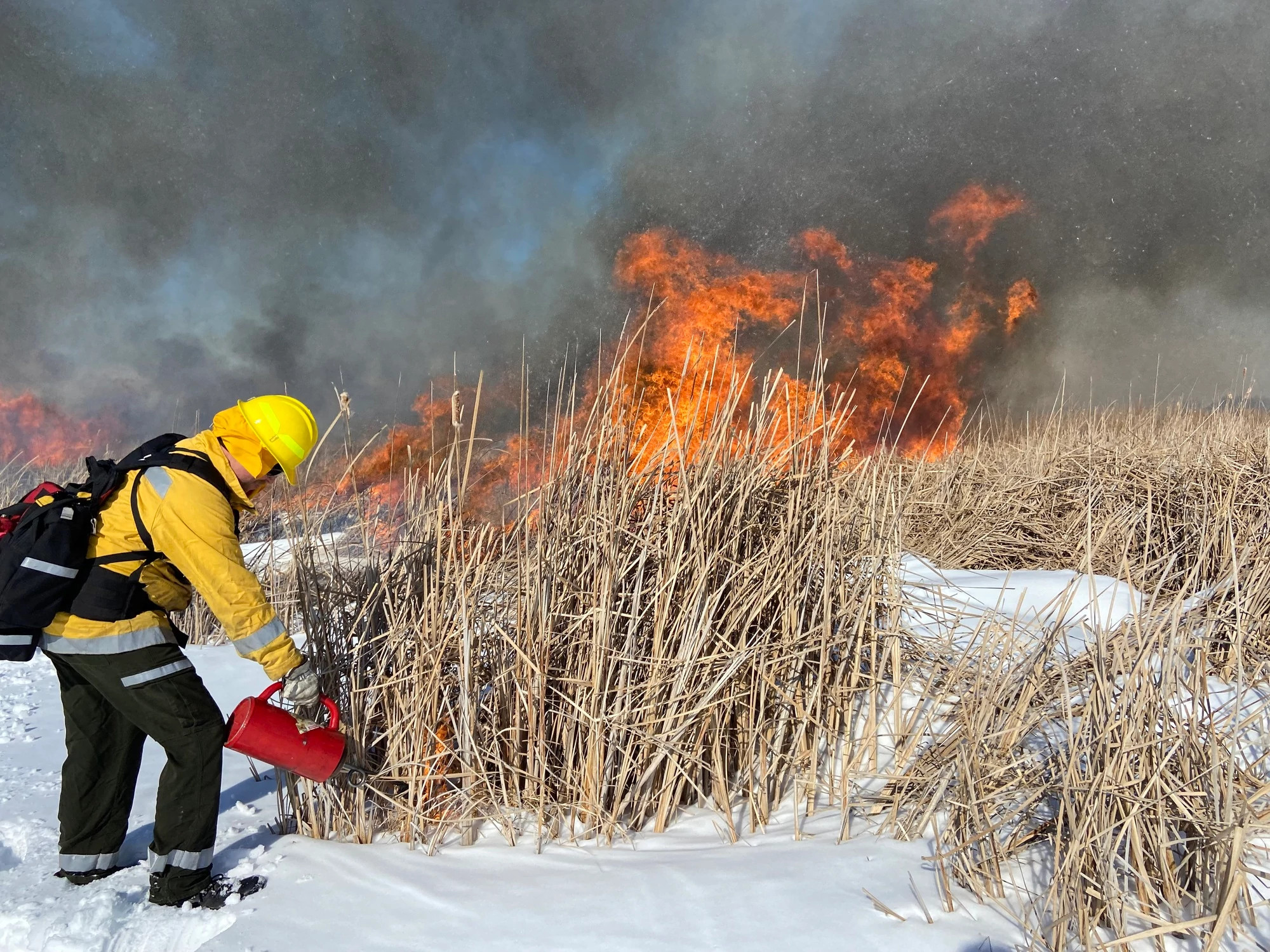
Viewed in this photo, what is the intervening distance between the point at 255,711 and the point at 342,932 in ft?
2.18

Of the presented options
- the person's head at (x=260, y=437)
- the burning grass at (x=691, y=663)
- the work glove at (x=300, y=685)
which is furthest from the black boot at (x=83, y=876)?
the person's head at (x=260, y=437)

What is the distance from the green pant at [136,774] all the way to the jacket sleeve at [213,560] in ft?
1.15

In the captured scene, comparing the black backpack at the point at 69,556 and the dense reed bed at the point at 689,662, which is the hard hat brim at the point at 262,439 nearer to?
the black backpack at the point at 69,556

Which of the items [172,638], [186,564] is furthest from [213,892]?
[186,564]

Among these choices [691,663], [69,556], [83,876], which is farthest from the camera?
[83,876]

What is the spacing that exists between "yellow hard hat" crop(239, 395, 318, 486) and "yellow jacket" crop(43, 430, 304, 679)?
0.14 metres

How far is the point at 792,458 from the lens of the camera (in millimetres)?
2818

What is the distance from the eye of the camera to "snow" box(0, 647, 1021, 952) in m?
1.93

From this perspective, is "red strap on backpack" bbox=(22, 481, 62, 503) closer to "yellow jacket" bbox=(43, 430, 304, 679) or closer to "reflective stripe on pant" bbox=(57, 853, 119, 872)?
"yellow jacket" bbox=(43, 430, 304, 679)

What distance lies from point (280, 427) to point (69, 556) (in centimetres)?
67

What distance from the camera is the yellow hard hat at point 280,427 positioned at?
2504mm

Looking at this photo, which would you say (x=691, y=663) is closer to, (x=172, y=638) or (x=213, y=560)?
(x=213, y=560)

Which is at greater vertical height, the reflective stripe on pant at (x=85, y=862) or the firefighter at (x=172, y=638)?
the firefighter at (x=172, y=638)

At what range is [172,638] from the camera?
2.56 m
